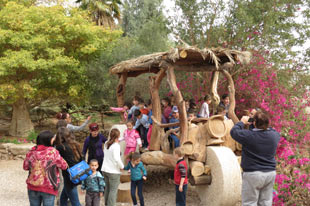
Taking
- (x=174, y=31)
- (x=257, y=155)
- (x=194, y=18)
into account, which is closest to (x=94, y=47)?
(x=174, y=31)

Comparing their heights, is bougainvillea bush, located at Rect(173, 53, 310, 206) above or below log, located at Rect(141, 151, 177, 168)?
above

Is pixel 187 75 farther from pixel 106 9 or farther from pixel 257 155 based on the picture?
pixel 106 9

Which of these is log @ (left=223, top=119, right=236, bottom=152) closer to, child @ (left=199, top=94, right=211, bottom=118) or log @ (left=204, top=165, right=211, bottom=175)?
log @ (left=204, top=165, right=211, bottom=175)

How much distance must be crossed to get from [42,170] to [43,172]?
0.09 feet

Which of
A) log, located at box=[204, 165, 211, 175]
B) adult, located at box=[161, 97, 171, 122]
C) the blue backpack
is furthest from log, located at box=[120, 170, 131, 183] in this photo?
the blue backpack

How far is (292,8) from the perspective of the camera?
11258mm

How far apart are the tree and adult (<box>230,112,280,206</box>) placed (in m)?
8.08

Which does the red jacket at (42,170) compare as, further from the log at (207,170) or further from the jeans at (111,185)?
the log at (207,170)

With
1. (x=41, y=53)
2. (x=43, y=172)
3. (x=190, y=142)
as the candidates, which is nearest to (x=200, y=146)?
(x=190, y=142)

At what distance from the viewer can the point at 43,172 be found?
373cm

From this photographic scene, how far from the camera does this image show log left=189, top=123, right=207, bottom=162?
5.45 metres

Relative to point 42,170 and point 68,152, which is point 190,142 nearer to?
point 68,152

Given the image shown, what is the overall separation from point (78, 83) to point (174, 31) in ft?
14.9

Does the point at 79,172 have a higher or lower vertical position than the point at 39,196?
higher
